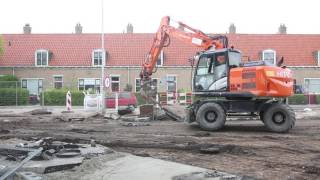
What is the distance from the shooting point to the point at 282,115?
757 inches

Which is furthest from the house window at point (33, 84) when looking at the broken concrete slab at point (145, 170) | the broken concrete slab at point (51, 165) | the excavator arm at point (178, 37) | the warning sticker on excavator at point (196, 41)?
the broken concrete slab at point (51, 165)

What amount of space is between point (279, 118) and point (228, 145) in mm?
5548

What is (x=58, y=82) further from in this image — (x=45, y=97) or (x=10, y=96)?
(x=10, y=96)

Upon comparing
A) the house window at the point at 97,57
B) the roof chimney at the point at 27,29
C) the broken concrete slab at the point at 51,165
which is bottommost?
the broken concrete slab at the point at 51,165

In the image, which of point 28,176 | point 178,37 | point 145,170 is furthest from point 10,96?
point 28,176

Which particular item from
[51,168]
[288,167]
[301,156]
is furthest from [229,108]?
[51,168]

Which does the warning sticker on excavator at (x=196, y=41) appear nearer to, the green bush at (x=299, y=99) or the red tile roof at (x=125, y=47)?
the green bush at (x=299, y=99)

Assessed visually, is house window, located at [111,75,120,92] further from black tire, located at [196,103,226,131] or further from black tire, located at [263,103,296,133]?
black tire, located at [263,103,296,133]

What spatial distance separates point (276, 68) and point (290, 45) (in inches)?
1507

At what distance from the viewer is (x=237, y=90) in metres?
19.1

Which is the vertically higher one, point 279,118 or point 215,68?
point 215,68

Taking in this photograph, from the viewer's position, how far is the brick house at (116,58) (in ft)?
175

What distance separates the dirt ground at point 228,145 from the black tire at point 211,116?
322mm

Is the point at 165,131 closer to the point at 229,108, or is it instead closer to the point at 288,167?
the point at 229,108
